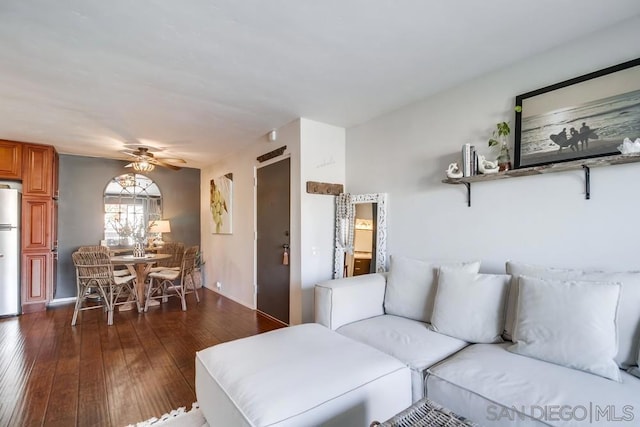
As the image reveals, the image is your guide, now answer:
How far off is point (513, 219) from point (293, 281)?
2.22 metres

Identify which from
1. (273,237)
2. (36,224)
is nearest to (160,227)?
(36,224)

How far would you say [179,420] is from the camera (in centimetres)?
185

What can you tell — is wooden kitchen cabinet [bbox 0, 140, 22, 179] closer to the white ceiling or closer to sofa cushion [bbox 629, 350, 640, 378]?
the white ceiling

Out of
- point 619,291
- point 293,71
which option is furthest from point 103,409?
point 619,291

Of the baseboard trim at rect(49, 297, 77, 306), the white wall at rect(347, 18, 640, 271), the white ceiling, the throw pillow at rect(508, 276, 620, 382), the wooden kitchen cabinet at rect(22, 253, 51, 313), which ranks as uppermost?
the white ceiling

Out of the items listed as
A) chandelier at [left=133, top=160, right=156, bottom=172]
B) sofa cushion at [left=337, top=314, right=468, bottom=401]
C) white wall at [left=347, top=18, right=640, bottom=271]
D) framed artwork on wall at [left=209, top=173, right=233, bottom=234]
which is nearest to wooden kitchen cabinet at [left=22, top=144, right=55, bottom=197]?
chandelier at [left=133, top=160, right=156, bottom=172]

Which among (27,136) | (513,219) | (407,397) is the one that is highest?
(27,136)

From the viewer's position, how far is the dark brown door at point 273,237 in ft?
11.6

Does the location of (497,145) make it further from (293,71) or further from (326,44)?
(293,71)

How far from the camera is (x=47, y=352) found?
279cm

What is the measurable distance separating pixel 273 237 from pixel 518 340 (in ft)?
8.93

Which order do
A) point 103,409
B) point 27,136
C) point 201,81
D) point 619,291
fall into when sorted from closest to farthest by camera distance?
point 619,291 < point 103,409 < point 201,81 < point 27,136

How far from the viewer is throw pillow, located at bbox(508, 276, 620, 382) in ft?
4.71

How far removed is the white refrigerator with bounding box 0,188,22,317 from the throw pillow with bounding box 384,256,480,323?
483 centimetres
